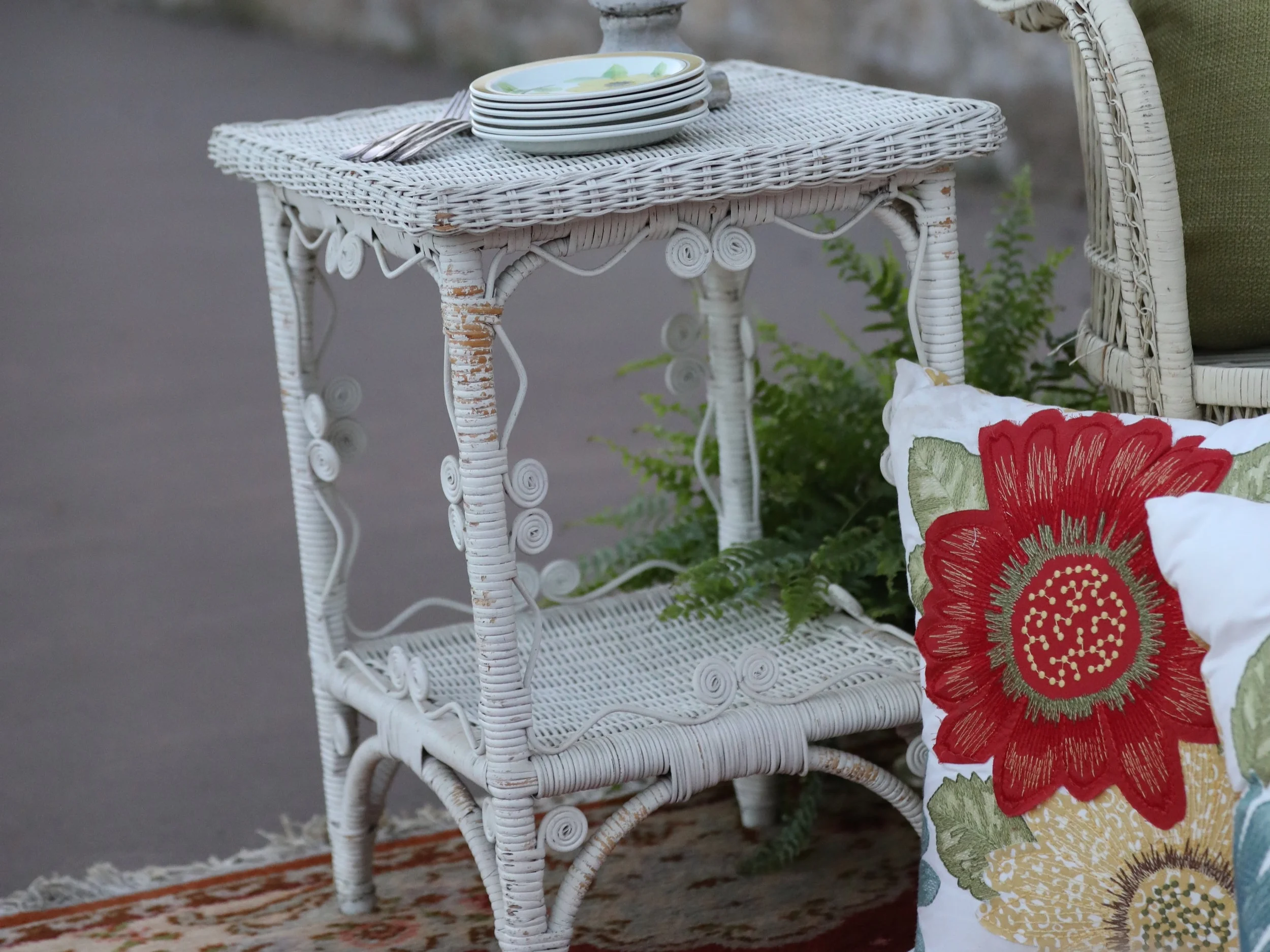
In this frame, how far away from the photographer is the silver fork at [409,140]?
1.06 metres

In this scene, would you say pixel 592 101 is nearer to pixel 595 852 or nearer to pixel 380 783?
pixel 595 852

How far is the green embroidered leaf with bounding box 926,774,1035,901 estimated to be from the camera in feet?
2.89

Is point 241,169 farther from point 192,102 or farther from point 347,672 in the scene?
point 192,102

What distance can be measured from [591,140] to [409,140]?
0.48ft

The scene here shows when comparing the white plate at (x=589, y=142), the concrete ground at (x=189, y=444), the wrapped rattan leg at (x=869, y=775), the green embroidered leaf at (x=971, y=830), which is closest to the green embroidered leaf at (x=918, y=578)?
the green embroidered leaf at (x=971, y=830)

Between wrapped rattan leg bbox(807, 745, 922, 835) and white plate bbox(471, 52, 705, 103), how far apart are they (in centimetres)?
50

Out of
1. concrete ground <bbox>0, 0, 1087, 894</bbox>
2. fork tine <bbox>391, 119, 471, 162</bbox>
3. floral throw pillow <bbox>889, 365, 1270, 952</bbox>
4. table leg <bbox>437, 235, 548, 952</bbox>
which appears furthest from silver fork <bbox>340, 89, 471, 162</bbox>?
concrete ground <bbox>0, 0, 1087, 894</bbox>

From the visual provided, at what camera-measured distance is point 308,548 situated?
1.33m

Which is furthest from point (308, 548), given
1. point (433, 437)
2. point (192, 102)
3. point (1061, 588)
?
point (192, 102)

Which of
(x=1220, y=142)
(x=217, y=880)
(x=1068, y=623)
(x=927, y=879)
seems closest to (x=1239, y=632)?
(x=1068, y=623)

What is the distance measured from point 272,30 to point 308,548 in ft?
14.0

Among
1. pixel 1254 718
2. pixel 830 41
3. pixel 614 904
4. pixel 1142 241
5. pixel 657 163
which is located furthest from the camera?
pixel 830 41

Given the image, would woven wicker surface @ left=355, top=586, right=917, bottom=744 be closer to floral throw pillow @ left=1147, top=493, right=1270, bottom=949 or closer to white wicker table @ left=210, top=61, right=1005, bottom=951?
white wicker table @ left=210, top=61, right=1005, bottom=951

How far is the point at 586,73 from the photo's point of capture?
1.14 metres
